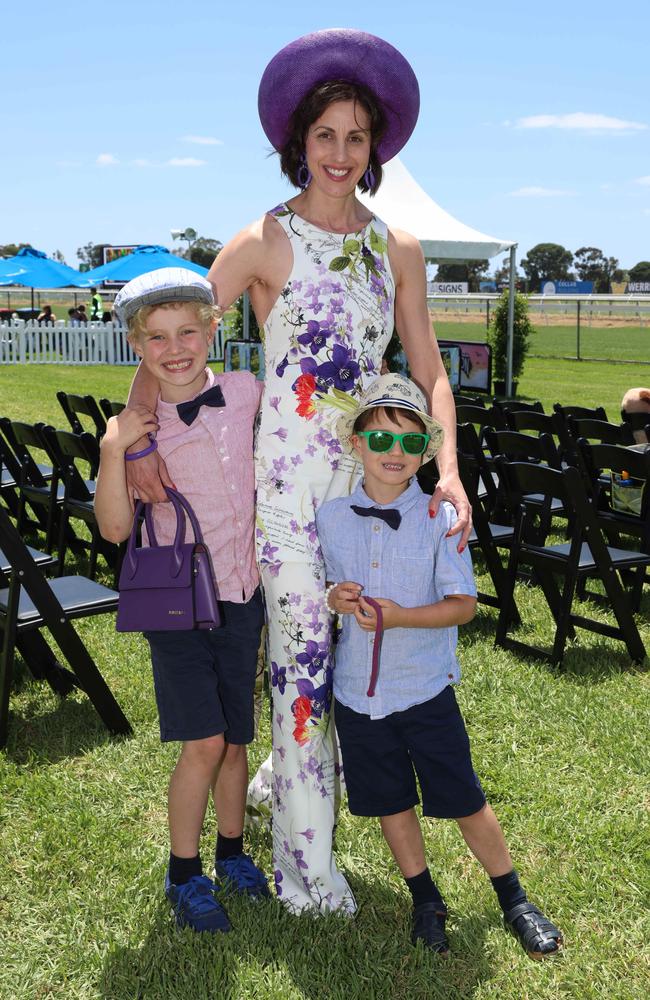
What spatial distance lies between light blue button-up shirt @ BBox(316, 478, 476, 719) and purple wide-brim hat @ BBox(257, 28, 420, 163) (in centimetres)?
101

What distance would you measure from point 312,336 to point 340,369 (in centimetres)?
11

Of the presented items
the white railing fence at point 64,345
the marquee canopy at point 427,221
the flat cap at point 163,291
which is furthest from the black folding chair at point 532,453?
the white railing fence at point 64,345

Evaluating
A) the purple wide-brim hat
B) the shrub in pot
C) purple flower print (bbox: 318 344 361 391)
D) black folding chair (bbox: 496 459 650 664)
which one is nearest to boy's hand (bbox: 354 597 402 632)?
purple flower print (bbox: 318 344 361 391)

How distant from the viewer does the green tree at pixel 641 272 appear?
398ft

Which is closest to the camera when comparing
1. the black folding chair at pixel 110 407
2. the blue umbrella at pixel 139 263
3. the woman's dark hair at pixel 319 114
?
the woman's dark hair at pixel 319 114

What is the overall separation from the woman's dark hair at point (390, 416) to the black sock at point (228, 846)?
4.19 ft

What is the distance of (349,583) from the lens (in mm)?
2531

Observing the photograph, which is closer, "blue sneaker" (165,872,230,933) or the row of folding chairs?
"blue sneaker" (165,872,230,933)

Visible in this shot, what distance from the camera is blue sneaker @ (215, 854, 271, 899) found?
290cm

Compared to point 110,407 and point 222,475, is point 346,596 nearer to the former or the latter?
point 222,475

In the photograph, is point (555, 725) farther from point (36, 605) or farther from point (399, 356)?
point (399, 356)

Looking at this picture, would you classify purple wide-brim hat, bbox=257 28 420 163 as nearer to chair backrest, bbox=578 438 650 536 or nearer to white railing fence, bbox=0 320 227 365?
chair backrest, bbox=578 438 650 536

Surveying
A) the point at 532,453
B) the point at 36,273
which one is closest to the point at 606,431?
the point at 532,453

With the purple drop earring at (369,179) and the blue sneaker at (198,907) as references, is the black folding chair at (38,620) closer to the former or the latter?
the blue sneaker at (198,907)
